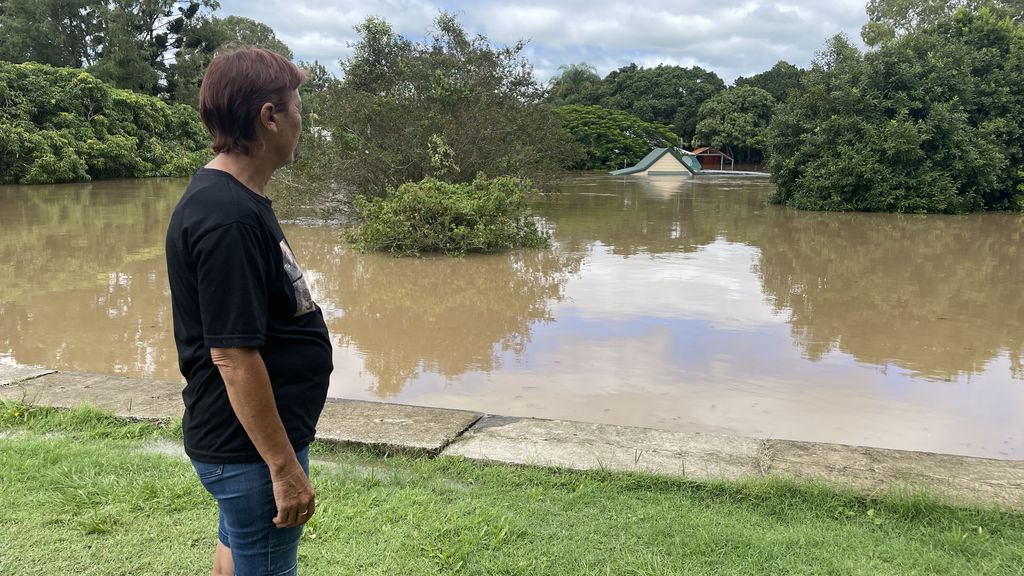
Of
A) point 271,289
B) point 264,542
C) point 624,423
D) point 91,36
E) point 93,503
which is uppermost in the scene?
point 91,36

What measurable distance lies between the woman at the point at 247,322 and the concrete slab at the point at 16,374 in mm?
3448

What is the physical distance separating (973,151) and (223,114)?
18.4 metres

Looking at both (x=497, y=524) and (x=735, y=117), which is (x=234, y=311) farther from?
(x=735, y=117)

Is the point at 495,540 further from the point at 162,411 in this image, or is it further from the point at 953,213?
the point at 953,213

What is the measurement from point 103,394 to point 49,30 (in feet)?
114

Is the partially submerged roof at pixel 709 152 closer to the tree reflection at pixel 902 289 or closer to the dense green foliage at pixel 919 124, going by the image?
the dense green foliage at pixel 919 124

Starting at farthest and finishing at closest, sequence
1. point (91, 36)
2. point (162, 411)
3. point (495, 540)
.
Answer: point (91, 36)
point (162, 411)
point (495, 540)

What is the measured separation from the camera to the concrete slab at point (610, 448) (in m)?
3.02

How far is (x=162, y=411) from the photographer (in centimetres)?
363

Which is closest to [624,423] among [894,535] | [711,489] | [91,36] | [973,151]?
[711,489]

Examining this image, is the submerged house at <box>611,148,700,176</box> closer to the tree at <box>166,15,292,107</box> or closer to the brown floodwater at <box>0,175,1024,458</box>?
the tree at <box>166,15,292,107</box>

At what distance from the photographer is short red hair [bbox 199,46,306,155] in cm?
140

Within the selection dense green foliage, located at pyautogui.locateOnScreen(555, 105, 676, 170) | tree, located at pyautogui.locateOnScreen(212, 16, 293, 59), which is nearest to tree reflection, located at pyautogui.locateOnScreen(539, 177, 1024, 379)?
dense green foliage, located at pyautogui.locateOnScreen(555, 105, 676, 170)

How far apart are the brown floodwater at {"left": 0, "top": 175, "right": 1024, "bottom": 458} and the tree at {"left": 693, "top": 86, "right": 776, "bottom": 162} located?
89.7 feet
